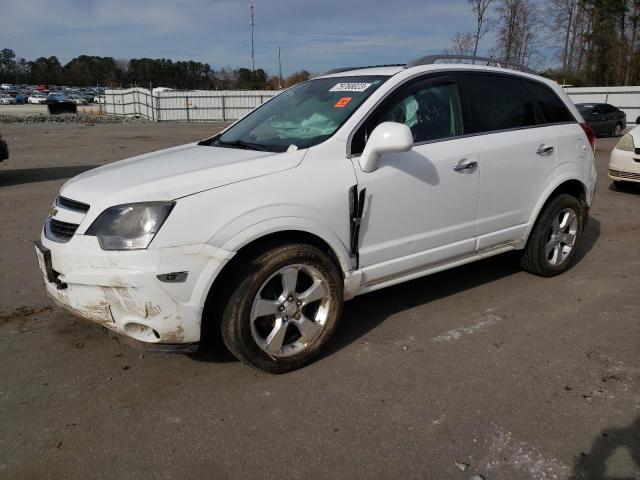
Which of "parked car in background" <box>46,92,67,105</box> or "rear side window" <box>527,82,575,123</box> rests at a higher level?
"parked car in background" <box>46,92,67,105</box>

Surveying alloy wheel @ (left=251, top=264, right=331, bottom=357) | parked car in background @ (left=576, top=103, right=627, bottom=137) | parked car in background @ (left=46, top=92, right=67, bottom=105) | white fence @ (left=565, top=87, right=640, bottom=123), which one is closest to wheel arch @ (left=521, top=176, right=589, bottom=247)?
alloy wheel @ (left=251, top=264, right=331, bottom=357)

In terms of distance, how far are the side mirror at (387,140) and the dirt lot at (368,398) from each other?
1.30 meters

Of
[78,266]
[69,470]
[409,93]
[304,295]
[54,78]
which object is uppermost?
[54,78]

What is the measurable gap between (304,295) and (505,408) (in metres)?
1.28

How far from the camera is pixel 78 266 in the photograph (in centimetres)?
294

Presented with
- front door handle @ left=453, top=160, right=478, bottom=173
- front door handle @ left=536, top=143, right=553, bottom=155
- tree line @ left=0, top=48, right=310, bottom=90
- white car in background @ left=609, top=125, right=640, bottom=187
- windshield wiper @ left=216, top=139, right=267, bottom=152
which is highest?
tree line @ left=0, top=48, right=310, bottom=90

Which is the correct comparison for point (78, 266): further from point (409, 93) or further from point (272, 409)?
point (409, 93)

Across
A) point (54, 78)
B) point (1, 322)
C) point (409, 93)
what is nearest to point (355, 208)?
point (409, 93)

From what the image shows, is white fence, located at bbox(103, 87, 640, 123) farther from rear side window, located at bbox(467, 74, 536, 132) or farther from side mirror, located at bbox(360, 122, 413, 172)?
side mirror, located at bbox(360, 122, 413, 172)

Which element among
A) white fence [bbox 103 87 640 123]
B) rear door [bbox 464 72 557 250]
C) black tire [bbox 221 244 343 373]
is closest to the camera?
black tire [bbox 221 244 343 373]

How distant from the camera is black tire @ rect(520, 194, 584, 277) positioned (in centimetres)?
471

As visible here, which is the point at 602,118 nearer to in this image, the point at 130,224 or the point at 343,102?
the point at 343,102

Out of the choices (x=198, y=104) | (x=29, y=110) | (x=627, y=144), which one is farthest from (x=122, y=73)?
(x=627, y=144)

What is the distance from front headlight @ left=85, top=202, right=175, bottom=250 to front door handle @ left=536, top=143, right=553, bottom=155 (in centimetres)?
311
